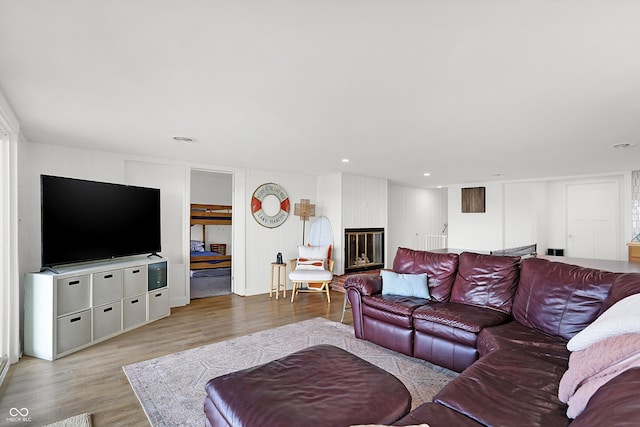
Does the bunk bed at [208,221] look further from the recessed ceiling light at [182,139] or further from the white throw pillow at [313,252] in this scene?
the recessed ceiling light at [182,139]

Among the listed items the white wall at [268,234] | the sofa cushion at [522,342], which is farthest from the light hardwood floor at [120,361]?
the sofa cushion at [522,342]

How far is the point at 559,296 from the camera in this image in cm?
251

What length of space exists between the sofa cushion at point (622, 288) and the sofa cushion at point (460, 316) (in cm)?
75

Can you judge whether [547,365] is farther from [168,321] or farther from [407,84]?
[168,321]

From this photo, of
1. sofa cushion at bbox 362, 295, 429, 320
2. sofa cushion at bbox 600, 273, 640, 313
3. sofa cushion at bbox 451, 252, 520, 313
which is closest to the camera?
sofa cushion at bbox 600, 273, 640, 313

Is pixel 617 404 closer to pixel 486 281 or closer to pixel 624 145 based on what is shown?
pixel 486 281

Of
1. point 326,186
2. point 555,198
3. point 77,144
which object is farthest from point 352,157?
point 555,198

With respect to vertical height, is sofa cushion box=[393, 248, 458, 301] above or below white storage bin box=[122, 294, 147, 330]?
above

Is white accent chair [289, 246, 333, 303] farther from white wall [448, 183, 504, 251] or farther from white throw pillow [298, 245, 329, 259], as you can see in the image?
white wall [448, 183, 504, 251]

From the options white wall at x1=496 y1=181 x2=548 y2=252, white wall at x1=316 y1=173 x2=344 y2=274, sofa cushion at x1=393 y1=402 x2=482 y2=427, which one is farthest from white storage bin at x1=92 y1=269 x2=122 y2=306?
white wall at x1=496 y1=181 x2=548 y2=252

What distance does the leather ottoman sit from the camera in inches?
57.9

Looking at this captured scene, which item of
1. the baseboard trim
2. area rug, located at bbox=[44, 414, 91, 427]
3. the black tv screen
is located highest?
the black tv screen

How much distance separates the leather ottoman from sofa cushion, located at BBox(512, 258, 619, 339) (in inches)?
59.9

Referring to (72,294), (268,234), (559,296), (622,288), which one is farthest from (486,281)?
(72,294)
